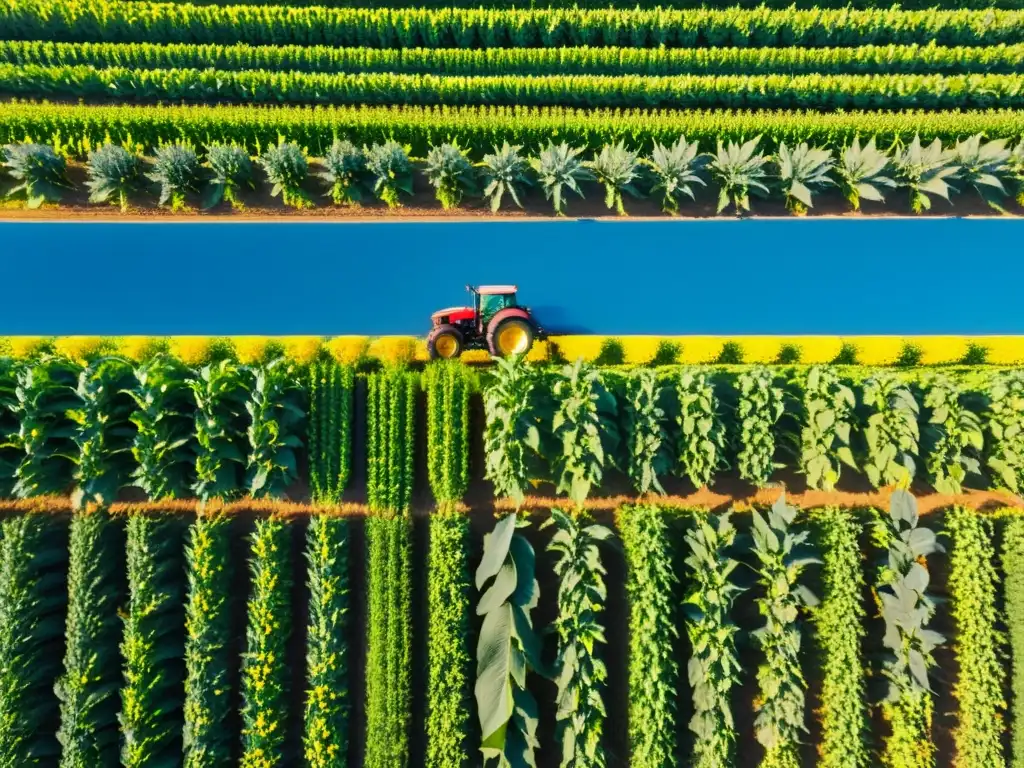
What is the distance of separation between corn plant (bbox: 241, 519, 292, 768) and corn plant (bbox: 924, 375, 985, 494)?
1298 cm

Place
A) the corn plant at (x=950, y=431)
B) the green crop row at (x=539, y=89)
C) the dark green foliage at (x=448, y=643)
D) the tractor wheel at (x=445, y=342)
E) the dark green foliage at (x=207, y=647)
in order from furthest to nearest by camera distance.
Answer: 1. the green crop row at (x=539, y=89)
2. the tractor wheel at (x=445, y=342)
3. the corn plant at (x=950, y=431)
4. the dark green foliage at (x=448, y=643)
5. the dark green foliage at (x=207, y=647)

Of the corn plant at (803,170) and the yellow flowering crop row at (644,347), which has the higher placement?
the corn plant at (803,170)

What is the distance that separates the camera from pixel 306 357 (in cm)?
1194

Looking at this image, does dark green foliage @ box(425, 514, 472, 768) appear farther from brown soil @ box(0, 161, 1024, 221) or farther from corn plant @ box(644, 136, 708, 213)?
corn plant @ box(644, 136, 708, 213)

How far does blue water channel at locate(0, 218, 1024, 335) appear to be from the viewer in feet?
41.5

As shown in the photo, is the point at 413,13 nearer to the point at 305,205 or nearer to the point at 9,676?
the point at 305,205

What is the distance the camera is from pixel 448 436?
35.9ft

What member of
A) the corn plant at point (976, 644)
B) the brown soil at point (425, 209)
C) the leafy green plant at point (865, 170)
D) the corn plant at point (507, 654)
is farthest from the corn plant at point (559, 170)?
the corn plant at point (976, 644)

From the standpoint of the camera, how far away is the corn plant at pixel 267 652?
997 cm

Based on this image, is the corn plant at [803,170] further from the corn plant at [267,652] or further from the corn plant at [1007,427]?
the corn plant at [267,652]

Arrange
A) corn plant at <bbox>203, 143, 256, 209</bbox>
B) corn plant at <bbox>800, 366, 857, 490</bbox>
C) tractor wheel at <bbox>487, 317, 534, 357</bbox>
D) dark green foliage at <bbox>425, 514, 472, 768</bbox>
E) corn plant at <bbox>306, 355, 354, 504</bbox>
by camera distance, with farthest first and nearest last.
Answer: corn plant at <bbox>203, 143, 256, 209</bbox> → tractor wheel at <bbox>487, 317, 534, 357</bbox> → corn plant at <bbox>306, 355, 354, 504</bbox> → corn plant at <bbox>800, 366, 857, 490</bbox> → dark green foliage at <bbox>425, 514, 472, 768</bbox>

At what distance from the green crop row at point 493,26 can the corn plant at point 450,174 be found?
3.68m

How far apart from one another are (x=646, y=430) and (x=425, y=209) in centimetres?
733

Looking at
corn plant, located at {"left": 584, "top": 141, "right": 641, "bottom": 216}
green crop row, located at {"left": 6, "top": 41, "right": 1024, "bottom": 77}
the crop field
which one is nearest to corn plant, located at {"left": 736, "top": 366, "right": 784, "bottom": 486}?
the crop field
